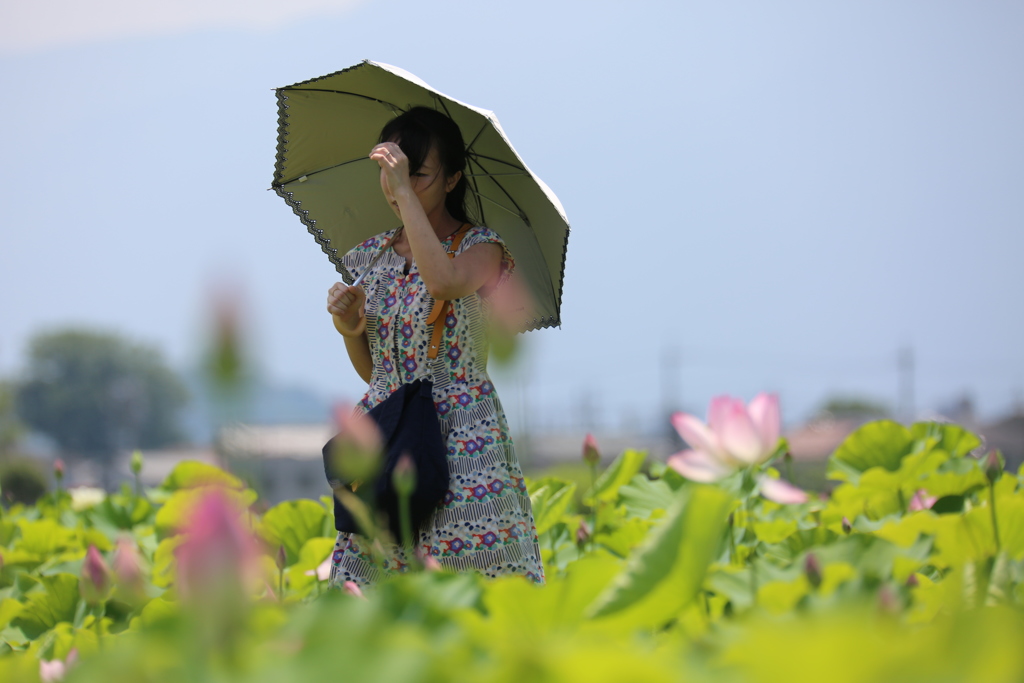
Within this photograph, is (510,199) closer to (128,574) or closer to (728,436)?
(728,436)

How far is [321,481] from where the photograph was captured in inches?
597

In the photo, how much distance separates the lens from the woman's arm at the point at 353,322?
167 cm

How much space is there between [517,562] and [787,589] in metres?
0.79

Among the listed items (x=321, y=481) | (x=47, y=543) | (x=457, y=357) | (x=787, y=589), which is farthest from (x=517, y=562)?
(x=321, y=481)

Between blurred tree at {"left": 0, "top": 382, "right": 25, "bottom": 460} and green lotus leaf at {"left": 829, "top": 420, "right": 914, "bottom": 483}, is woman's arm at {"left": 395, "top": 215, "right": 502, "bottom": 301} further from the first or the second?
blurred tree at {"left": 0, "top": 382, "right": 25, "bottom": 460}

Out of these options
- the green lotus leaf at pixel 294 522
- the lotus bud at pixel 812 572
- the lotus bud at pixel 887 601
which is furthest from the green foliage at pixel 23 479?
→ the lotus bud at pixel 887 601

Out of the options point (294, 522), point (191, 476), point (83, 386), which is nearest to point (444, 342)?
point (294, 522)

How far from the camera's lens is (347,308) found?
1.69 meters

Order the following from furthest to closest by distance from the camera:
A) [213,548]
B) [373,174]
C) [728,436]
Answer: [373,174], [728,436], [213,548]

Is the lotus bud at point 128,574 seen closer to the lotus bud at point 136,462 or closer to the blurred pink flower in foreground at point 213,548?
the blurred pink flower in foreground at point 213,548

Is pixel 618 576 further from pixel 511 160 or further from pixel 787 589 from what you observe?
pixel 511 160

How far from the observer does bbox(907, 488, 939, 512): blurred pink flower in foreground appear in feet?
5.71

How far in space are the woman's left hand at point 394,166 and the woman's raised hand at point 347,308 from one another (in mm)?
221

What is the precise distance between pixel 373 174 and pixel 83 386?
4881 cm
